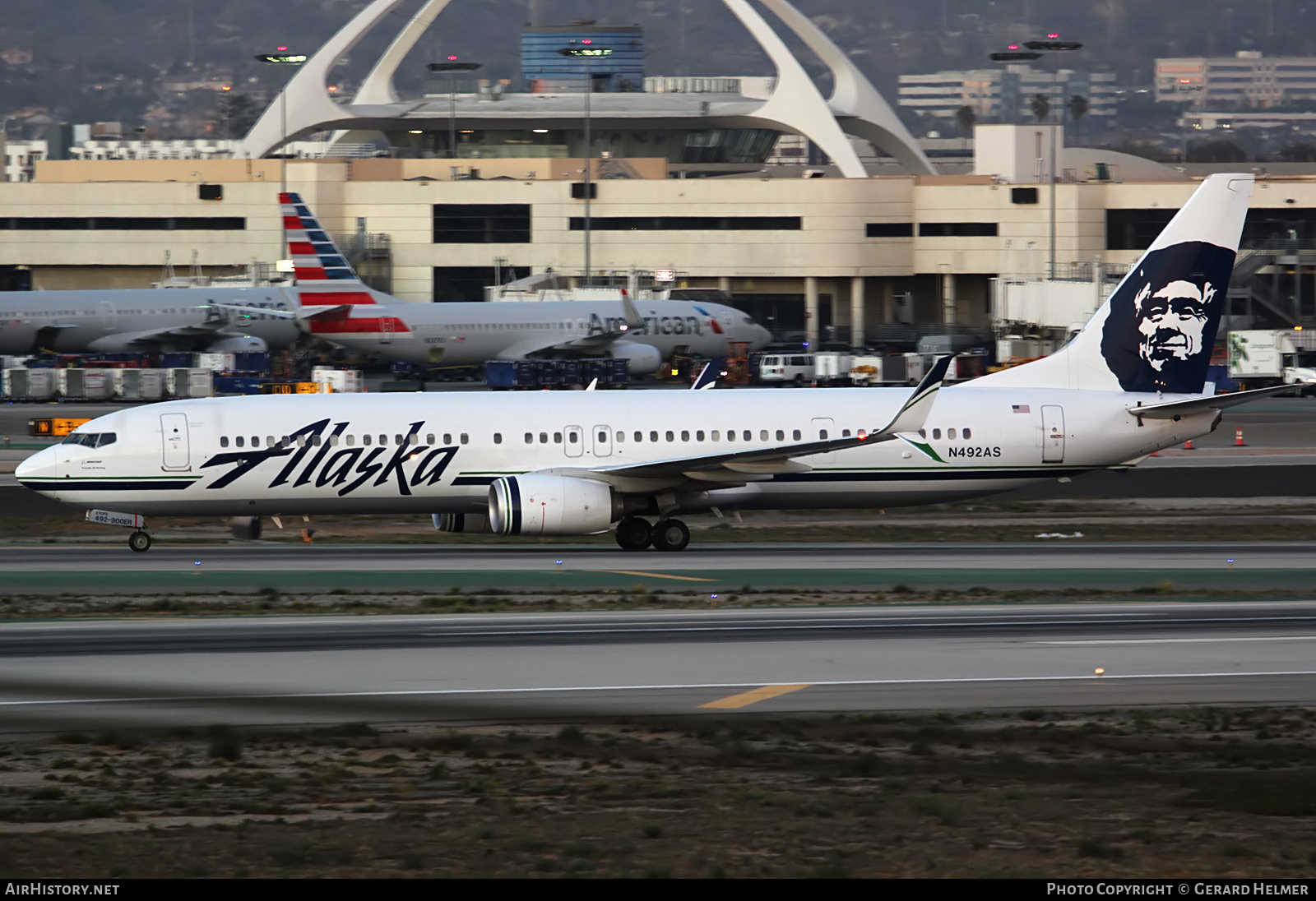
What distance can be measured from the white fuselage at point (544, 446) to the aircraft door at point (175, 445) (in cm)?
3

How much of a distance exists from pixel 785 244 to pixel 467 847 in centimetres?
9984

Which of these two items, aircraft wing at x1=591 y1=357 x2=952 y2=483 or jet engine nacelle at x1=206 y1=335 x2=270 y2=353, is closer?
aircraft wing at x1=591 y1=357 x2=952 y2=483

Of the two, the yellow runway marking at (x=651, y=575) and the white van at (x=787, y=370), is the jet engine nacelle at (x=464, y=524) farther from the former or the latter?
the white van at (x=787, y=370)

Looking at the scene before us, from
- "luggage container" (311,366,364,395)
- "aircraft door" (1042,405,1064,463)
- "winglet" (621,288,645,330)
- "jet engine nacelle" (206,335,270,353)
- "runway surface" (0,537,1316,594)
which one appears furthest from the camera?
"jet engine nacelle" (206,335,270,353)

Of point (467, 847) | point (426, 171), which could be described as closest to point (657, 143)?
point (426, 171)

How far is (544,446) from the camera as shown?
115ft

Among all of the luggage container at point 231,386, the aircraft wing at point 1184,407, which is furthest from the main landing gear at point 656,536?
the luggage container at point 231,386

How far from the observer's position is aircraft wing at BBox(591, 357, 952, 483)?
108ft

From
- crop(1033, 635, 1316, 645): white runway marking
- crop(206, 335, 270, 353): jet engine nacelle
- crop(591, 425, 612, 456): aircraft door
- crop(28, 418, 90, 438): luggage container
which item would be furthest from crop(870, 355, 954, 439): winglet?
crop(206, 335, 270, 353): jet engine nacelle

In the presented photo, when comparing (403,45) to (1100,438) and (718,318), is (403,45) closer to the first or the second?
(718,318)

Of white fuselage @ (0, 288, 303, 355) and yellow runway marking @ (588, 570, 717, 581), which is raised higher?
white fuselage @ (0, 288, 303, 355)

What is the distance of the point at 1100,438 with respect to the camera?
36.4 metres

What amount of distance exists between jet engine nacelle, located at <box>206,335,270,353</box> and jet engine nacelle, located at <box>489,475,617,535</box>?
54995 mm

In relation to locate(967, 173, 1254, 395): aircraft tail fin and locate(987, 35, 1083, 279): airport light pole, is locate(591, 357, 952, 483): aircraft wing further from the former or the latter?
locate(987, 35, 1083, 279): airport light pole
